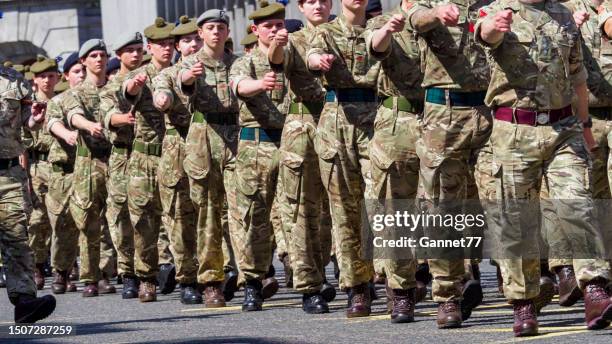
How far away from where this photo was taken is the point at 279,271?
19016 mm

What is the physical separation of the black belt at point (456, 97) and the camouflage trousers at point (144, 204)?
4788mm

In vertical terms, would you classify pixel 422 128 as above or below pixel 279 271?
above

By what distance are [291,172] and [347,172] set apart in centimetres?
71

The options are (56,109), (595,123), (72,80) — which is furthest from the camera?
(72,80)

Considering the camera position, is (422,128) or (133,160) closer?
(422,128)

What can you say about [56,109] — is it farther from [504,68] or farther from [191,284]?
[504,68]

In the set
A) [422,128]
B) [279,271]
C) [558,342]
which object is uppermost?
[422,128]

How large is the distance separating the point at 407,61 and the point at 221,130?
2.82m

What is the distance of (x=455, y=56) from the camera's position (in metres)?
11.1

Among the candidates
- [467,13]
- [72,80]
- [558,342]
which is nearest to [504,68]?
[467,13]

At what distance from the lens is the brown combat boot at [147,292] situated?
15.0 m

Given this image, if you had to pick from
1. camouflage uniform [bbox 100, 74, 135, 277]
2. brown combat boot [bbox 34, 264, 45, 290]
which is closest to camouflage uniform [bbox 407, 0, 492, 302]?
camouflage uniform [bbox 100, 74, 135, 277]

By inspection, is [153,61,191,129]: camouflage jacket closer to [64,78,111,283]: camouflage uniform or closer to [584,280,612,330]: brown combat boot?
[64,78,111,283]: camouflage uniform

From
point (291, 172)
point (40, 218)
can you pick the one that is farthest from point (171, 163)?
point (40, 218)
